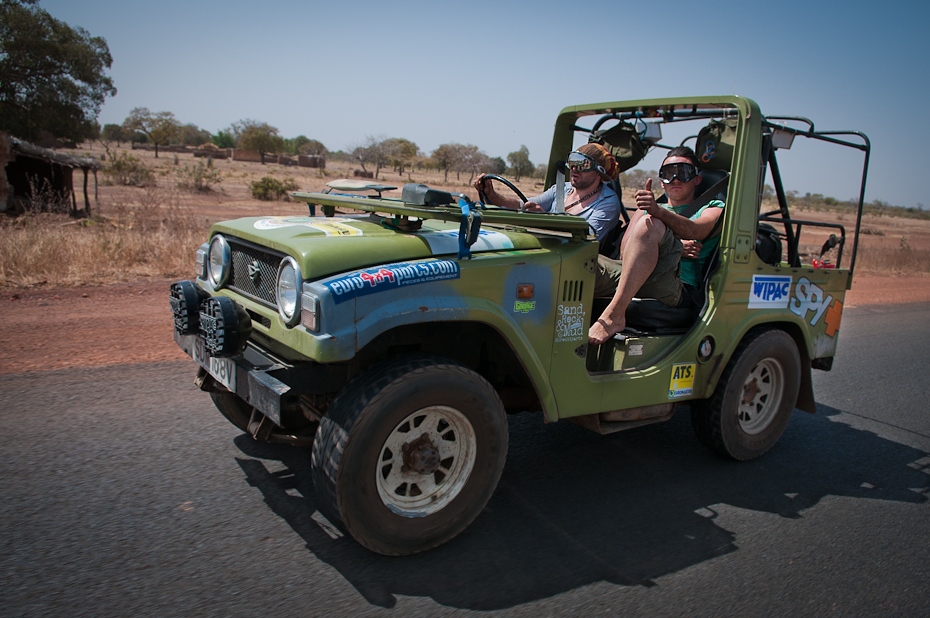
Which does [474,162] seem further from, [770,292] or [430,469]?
[430,469]

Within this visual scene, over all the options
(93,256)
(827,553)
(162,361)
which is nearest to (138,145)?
(93,256)

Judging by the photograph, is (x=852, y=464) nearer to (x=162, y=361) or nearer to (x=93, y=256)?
(x=162, y=361)

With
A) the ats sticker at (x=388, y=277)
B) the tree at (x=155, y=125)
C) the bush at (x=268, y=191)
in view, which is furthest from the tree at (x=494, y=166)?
the tree at (x=155, y=125)

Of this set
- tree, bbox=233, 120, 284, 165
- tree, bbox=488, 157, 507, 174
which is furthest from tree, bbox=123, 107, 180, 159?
tree, bbox=488, 157, 507, 174

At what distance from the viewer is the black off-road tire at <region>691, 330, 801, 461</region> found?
168 inches

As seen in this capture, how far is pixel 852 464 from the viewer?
4.68 m

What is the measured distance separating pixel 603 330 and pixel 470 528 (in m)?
1.29

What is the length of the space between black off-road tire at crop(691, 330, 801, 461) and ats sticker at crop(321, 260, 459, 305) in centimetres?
225

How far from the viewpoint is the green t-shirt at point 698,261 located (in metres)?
4.33

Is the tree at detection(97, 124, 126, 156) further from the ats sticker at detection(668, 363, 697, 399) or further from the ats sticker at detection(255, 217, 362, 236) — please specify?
the ats sticker at detection(668, 363, 697, 399)

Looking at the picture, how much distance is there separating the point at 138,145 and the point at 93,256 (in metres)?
63.9

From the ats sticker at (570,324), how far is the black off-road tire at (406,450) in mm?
532

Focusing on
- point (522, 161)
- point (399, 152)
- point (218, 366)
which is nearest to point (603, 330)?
point (218, 366)

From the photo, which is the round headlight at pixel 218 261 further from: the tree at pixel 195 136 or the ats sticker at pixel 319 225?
the tree at pixel 195 136
